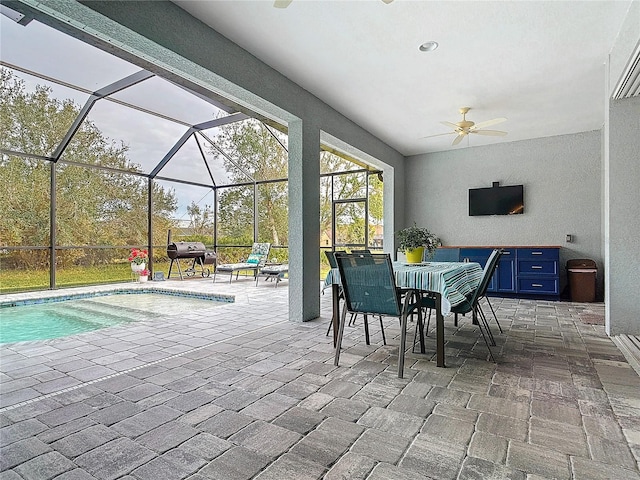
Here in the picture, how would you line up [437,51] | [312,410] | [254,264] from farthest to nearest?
[254,264] → [437,51] → [312,410]

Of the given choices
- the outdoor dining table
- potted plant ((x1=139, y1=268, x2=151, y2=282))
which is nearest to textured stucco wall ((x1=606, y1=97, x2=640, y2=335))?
the outdoor dining table

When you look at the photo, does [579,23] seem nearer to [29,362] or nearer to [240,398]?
[240,398]

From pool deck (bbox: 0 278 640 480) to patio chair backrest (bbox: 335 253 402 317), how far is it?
0.47 metres

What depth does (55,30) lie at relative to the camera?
4.48m

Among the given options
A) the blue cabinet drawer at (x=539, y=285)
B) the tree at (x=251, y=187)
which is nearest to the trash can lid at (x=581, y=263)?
the blue cabinet drawer at (x=539, y=285)

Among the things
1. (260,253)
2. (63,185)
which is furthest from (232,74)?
(63,185)

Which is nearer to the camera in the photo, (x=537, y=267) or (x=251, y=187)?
(x=537, y=267)

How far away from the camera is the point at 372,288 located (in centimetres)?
279

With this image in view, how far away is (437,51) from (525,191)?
4.20 metres

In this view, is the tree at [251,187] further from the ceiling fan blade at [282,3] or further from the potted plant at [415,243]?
the ceiling fan blade at [282,3]

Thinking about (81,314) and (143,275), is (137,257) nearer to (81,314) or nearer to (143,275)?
(143,275)

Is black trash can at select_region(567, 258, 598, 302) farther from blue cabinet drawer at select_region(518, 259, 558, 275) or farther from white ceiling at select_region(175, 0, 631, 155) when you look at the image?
white ceiling at select_region(175, 0, 631, 155)

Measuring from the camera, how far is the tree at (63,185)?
24.2ft

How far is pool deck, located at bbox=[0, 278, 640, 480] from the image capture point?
157cm
